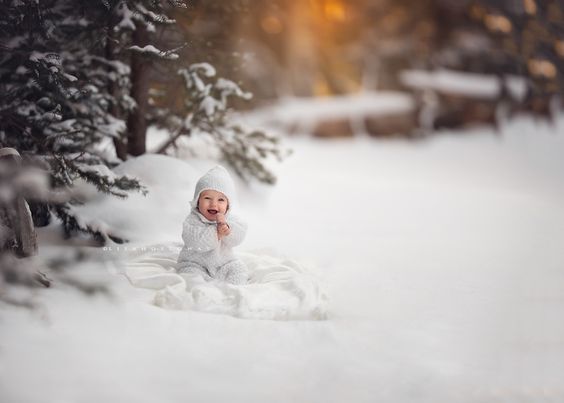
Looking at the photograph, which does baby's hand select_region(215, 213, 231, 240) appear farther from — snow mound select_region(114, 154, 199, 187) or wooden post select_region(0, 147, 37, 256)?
snow mound select_region(114, 154, 199, 187)

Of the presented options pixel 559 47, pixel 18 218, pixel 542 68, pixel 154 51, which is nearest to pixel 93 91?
pixel 154 51

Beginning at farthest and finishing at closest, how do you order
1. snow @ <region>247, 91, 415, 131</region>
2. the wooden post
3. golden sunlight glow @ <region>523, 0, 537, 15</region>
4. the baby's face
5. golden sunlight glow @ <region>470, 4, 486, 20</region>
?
snow @ <region>247, 91, 415, 131</region> < golden sunlight glow @ <region>470, 4, 486, 20</region> < golden sunlight glow @ <region>523, 0, 537, 15</region> < the baby's face < the wooden post

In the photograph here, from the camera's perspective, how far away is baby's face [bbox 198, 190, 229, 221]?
12.2 feet

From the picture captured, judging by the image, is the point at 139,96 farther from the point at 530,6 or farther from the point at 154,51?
the point at 530,6

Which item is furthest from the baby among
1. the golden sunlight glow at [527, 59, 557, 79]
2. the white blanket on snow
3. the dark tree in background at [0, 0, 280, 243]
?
the golden sunlight glow at [527, 59, 557, 79]

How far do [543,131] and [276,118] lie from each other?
6.33 metres

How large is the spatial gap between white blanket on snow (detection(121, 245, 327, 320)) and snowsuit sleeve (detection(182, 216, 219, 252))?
7.4 inches

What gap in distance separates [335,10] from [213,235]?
41.0ft

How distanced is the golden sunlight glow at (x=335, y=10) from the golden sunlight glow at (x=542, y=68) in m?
4.82

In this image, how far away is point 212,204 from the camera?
3723 millimetres

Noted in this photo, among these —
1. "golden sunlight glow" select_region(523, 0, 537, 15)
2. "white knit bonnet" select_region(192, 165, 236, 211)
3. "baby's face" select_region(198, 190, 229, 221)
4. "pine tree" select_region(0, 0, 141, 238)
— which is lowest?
"baby's face" select_region(198, 190, 229, 221)

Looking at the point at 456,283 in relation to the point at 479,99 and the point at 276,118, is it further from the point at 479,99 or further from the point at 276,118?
the point at 276,118

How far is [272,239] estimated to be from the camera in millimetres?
5277

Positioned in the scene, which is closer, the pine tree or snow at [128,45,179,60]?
the pine tree
